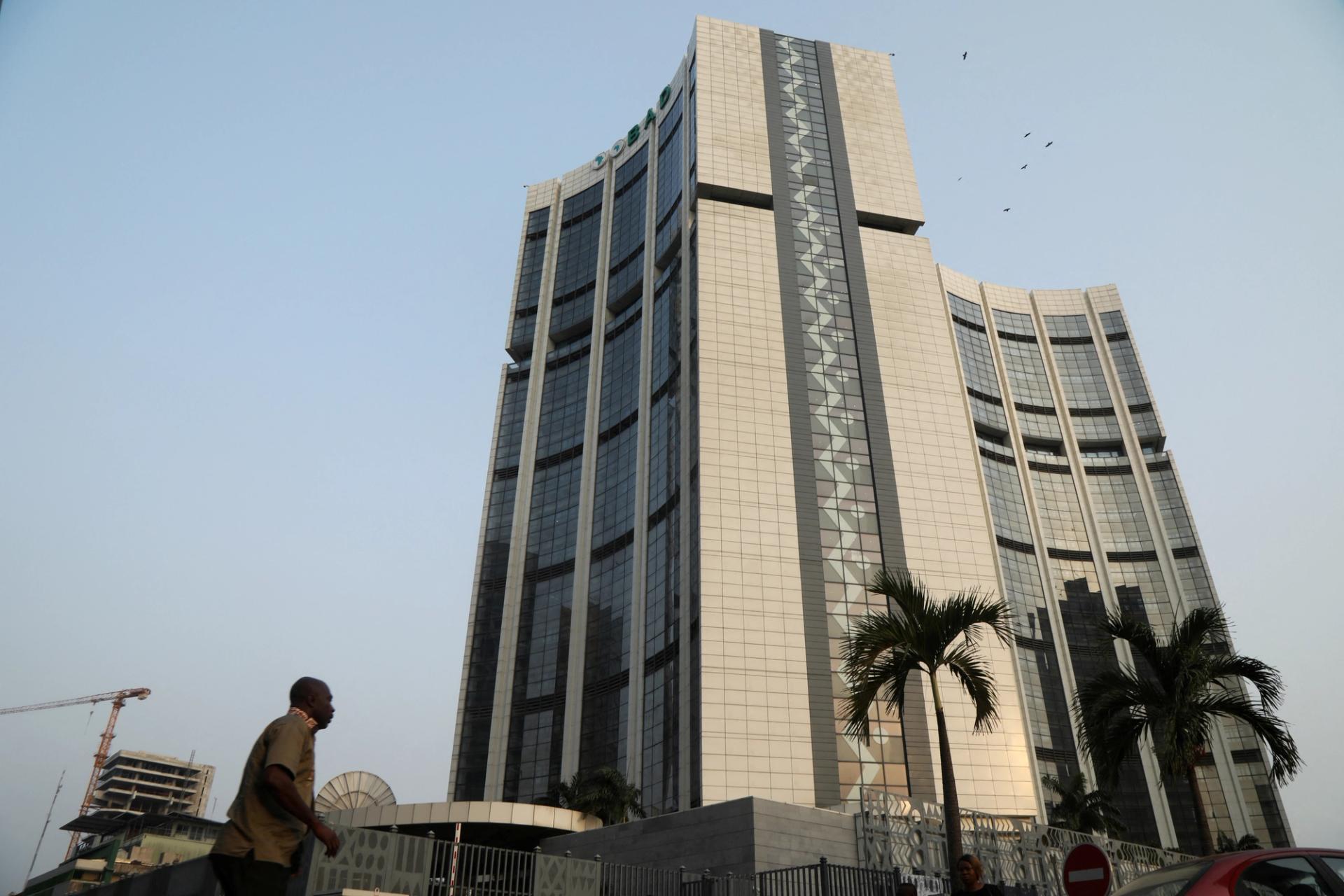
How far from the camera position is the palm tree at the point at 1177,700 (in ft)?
66.2

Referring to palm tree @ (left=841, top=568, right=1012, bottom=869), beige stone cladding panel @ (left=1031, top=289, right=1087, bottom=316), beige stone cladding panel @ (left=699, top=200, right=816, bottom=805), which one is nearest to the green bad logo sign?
beige stone cladding panel @ (left=699, top=200, right=816, bottom=805)

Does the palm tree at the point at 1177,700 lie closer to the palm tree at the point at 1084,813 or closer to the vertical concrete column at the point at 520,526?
the palm tree at the point at 1084,813

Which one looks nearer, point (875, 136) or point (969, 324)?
point (875, 136)

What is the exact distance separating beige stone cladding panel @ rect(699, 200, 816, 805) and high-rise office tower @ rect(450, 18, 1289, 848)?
6.1 inches

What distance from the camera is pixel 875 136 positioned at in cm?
7131

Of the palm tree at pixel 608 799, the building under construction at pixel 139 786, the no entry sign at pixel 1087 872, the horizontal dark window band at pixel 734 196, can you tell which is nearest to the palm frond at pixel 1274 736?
the no entry sign at pixel 1087 872

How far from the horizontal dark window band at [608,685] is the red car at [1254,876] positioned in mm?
56740

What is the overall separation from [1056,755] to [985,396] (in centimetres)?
3443

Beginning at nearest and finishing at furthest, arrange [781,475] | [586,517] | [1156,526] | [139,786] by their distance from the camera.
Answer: [781,475]
[586,517]
[1156,526]
[139,786]

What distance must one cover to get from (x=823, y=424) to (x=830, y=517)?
20.5ft

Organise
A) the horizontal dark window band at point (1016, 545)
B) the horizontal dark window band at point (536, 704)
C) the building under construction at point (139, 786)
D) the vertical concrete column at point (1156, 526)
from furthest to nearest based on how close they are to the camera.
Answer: the building under construction at point (139, 786) → the horizontal dark window band at point (1016, 545) → the vertical concrete column at point (1156, 526) → the horizontal dark window band at point (536, 704)

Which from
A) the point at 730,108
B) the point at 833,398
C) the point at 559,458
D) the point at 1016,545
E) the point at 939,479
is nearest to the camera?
the point at 939,479

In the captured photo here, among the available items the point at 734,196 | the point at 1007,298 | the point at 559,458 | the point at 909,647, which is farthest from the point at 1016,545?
the point at 909,647

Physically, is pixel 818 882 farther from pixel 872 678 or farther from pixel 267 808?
pixel 267 808
